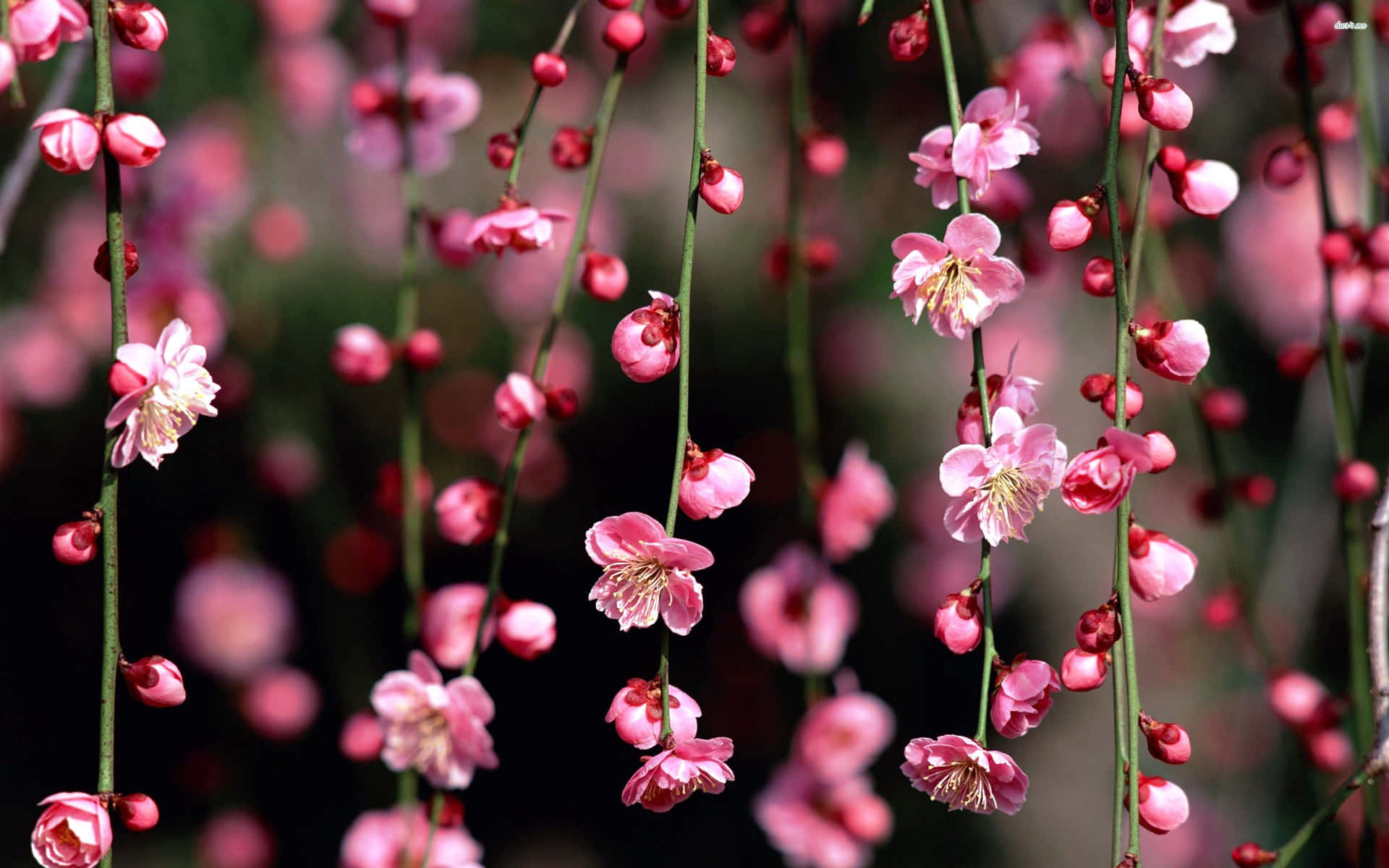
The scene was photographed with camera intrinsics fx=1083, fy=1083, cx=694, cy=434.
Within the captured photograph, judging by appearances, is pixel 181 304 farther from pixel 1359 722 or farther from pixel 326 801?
pixel 1359 722

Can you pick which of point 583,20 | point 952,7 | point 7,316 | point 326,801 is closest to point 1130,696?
point 952,7

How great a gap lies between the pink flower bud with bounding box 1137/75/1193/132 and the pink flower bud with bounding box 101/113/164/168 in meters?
0.50

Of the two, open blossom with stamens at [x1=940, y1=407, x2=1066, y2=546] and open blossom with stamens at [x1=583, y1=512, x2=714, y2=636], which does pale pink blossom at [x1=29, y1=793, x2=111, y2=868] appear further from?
open blossom with stamens at [x1=940, y1=407, x2=1066, y2=546]

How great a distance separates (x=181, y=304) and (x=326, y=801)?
63cm

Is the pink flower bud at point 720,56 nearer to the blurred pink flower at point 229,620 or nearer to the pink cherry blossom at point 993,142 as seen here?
the pink cherry blossom at point 993,142

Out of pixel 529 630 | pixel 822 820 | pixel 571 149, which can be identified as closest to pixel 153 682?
pixel 529 630

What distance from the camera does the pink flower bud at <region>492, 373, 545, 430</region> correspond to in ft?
2.10

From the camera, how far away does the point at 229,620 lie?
1.24m

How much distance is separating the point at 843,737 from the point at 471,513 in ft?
1.41

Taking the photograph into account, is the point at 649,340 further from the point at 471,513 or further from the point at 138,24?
the point at 138,24

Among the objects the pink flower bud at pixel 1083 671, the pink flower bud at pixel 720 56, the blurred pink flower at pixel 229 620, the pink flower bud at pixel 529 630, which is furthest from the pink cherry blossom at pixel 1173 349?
the blurred pink flower at pixel 229 620

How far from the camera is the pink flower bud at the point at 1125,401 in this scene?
524mm

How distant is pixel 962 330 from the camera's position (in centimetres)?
57

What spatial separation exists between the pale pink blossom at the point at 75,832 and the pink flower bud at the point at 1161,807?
500mm
